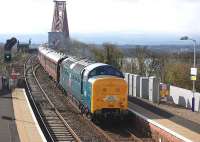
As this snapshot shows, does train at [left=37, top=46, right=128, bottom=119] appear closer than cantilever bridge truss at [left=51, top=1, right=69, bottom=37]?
Yes

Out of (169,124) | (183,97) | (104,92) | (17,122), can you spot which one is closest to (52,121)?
(17,122)

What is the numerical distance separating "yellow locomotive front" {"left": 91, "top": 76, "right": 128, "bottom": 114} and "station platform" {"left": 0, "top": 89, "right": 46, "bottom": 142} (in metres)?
3.23

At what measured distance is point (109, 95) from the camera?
24203 millimetres

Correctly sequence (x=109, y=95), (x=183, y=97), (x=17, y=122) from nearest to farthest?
(x=17, y=122) < (x=109, y=95) < (x=183, y=97)

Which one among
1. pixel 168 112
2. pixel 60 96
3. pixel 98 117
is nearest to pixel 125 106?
pixel 98 117

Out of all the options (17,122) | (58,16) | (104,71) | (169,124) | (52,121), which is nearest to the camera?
(169,124)

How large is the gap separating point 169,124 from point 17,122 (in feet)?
24.8

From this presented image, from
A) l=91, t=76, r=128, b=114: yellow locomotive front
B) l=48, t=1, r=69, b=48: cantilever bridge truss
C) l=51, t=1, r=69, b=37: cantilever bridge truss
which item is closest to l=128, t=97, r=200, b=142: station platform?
l=91, t=76, r=128, b=114: yellow locomotive front

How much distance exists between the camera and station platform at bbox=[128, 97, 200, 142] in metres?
19.9

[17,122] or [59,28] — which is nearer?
[17,122]

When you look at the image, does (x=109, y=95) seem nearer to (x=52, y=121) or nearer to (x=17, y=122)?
(x=52, y=121)

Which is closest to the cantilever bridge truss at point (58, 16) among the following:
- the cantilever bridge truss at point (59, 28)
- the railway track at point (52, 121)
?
the cantilever bridge truss at point (59, 28)

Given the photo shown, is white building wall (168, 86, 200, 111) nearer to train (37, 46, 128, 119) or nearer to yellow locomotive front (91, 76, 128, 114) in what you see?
train (37, 46, 128, 119)

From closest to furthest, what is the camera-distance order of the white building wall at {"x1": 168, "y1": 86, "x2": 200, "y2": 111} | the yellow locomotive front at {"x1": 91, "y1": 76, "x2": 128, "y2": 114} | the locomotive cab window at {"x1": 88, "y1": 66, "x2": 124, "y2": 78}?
the yellow locomotive front at {"x1": 91, "y1": 76, "x2": 128, "y2": 114} → the locomotive cab window at {"x1": 88, "y1": 66, "x2": 124, "y2": 78} → the white building wall at {"x1": 168, "y1": 86, "x2": 200, "y2": 111}
